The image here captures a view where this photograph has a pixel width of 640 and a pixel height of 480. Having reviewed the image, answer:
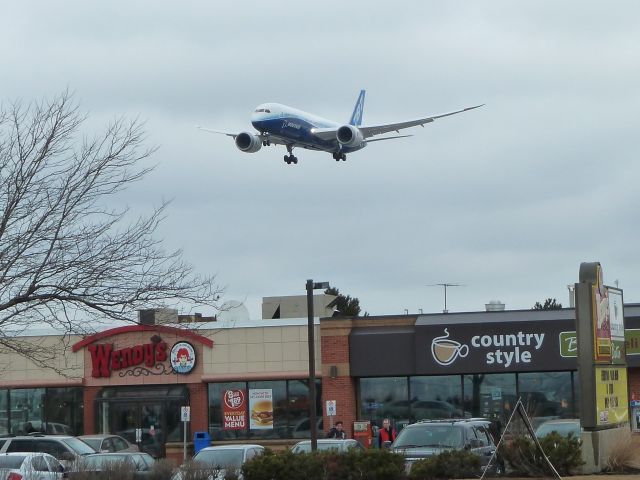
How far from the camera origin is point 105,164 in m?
18.8

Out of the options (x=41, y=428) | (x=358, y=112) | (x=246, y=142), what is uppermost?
(x=358, y=112)

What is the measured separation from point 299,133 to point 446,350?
12614 millimetres

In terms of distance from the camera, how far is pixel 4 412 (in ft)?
140

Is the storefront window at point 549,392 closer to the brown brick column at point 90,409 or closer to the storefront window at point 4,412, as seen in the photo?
the brown brick column at point 90,409

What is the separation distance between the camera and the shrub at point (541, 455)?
60.0 ft

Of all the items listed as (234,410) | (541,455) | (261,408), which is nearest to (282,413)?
(261,408)

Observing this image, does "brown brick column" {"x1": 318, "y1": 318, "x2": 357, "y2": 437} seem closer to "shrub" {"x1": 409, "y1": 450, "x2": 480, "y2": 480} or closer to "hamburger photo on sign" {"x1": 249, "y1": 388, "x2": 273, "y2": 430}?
"hamburger photo on sign" {"x1": 249, "y1": 388, "x2": 273, "y2": 430}

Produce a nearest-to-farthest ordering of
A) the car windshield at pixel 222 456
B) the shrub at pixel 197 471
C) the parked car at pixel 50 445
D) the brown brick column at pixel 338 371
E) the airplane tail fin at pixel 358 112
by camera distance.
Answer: the shrub at pixel 197 471, the car windshield at pixel 222 456, the parked car at pixel 50 445, the brown brick column at pixel 338 371, the airplane tail fin at pixel 358 112

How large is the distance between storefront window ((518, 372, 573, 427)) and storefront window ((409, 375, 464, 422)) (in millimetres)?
2033

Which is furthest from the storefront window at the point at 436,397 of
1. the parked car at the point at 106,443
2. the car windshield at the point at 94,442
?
the car windshield at the point at 94,442

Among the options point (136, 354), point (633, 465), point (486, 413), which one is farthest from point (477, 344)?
point (633, 465)

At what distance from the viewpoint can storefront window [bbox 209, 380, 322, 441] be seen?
131 feet

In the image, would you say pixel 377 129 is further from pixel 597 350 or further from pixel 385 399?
pixel 597 350

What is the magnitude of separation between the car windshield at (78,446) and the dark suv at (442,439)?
754 cm
